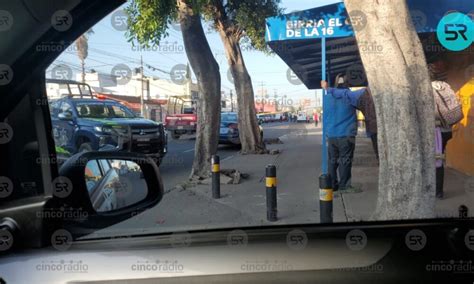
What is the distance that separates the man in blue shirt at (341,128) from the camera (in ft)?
23.9

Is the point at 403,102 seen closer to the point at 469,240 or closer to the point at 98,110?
the point at 469,240

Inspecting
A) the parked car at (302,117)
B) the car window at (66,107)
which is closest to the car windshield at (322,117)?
the car window at (66,107)

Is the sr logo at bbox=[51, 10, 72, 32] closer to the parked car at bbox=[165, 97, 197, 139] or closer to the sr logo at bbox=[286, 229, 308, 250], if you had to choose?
the sr logo at bbox=[286, 229, 308, 250]

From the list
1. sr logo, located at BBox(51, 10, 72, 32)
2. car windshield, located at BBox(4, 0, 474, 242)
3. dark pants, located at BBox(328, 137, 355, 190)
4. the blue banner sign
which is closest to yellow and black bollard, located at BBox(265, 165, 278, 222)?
car windshield, located at BBox(4, 0, 474, 242)

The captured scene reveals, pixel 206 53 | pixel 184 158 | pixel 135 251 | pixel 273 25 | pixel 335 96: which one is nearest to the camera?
pixel 135 251

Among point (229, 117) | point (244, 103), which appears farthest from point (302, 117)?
point (244, 103)

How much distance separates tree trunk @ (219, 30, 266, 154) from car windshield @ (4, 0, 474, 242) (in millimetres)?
74

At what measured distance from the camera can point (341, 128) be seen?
7.37 m

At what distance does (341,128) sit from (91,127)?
550 centimetres

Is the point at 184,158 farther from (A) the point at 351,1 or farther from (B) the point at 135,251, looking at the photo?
(B) the point at 135,251

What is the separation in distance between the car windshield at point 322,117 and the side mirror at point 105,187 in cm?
2

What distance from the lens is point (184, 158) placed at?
38.2ft

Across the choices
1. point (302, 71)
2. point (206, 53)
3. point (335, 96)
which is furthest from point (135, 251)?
point (302, 71)

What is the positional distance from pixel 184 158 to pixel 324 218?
23.4ft
